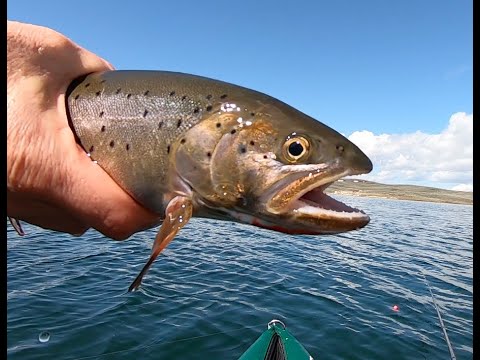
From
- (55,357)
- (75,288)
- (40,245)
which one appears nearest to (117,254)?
(40,245)

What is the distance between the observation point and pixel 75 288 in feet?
46.3

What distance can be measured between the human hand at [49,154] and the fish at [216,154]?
0.53 feet

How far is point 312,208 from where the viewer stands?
263 centimetres

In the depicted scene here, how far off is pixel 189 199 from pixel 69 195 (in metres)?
0.83

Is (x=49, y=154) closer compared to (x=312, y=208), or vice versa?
(x=49, y=154)

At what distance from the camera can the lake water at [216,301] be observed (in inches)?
416

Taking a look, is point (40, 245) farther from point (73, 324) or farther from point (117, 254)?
point (73, 324)

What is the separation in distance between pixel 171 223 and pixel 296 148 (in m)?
1.07

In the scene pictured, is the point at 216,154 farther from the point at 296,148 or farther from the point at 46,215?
the point at 46,215

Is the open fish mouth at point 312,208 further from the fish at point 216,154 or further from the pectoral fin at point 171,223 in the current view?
the pectoral fin at point 171,223

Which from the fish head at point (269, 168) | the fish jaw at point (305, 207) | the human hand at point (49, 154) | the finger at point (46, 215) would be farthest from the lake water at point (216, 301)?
the fish jaw at point (305, 207)

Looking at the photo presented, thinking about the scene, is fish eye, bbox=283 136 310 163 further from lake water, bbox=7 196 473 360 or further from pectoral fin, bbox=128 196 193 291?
lake water, bbox=7 196 473 360

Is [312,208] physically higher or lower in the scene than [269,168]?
lower

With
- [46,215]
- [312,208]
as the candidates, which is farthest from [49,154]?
[312,208]
